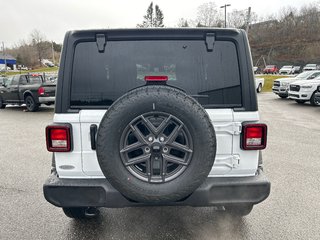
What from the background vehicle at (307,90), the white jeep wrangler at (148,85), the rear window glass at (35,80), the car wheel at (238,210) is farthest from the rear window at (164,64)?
the background vehicle at (307,90)

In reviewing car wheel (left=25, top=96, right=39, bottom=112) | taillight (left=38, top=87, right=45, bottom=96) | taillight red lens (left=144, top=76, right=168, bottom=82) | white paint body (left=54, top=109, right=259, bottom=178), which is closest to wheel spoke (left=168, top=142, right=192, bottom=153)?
white paint body (left=54, top=109, right=259, bottom=178)

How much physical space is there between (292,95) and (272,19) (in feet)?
238

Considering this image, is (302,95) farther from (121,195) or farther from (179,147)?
(121,195)

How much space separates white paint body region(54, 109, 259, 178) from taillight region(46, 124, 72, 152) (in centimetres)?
4

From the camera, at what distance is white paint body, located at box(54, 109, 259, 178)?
230 centimetres

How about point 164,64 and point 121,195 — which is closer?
point 121,195

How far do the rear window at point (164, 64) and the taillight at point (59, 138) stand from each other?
0.82 feet

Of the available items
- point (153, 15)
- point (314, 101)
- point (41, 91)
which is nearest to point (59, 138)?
point (41, 91)

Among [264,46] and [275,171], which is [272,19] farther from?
[275,171]

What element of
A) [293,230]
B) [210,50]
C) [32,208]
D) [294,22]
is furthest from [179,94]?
[294,22]

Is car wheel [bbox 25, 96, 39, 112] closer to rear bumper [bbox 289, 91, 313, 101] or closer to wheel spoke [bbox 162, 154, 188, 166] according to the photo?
wheel spoke [bbox 162, 154, 188, 166]

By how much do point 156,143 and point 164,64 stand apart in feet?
2.44

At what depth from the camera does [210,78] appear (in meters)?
2.37

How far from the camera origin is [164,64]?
2393mm
